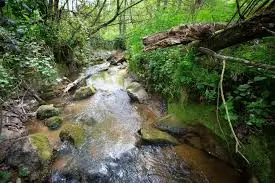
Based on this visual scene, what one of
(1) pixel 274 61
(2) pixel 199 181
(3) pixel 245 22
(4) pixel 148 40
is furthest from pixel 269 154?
(4) pixel 148 40

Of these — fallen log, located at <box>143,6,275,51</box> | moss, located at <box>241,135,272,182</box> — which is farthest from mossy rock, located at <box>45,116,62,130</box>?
moss, located at <box>241,135,272,182</box>

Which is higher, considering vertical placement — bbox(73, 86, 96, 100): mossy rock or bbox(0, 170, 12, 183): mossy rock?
bbox(73, 86, 96, 100): mossy rock

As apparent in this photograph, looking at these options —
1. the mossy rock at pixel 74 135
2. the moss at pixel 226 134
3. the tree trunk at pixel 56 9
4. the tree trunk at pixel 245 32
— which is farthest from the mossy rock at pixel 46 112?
the tree trunk at pixel 56 9

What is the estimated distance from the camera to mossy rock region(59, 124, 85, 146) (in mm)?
4743

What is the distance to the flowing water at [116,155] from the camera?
3.76 metres

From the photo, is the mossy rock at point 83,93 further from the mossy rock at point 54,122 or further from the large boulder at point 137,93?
the mossy rock at point 54,122

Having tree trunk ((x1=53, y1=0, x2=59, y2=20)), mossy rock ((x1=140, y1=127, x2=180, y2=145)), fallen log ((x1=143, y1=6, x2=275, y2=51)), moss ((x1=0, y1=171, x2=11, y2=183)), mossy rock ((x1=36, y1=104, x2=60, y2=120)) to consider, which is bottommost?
moss ((x1=0, y1=171, x2=11, y2=183))

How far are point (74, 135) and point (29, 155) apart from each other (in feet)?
3.27

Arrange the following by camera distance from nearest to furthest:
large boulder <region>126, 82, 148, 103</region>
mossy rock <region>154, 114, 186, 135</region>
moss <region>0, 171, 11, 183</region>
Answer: moss <region>0, 171, 11, 183</region>
mossy rock <region>154, 114, 186, 135</region>
large boulder <region>126, 82, 148, 103</region>

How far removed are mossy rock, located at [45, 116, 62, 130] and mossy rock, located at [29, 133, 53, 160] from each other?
848 mm

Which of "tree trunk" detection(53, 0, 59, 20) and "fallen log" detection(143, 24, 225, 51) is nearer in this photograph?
"fallen log" detection(143, 24, 225, 51)

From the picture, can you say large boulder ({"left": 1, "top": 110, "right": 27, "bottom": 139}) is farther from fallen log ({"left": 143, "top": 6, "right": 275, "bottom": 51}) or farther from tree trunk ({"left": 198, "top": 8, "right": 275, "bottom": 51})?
tree trunk ({"left": 198, "top": 8, "right": 275, "bottom": 51})

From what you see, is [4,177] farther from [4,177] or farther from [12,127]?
[12,127]

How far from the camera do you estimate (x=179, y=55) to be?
5.25 m
